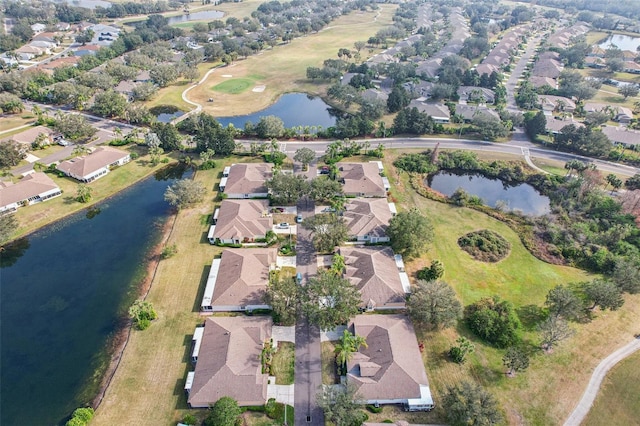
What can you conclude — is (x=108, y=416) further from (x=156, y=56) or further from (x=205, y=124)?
(x=156, y=56)

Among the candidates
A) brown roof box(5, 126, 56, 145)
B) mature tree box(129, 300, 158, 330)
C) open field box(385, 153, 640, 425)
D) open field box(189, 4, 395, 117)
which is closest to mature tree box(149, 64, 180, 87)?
open field box(189, 4, 395, 117)

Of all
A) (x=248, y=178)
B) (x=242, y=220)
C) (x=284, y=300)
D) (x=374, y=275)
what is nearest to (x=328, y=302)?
(x=284, y=300)

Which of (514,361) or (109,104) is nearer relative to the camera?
(514,361)

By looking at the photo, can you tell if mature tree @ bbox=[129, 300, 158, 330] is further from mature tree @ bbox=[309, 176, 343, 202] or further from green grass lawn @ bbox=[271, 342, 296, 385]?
mature tree @ bbox=[309, 176, 343, 202]

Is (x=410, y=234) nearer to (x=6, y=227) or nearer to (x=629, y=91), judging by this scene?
(x=6, y=227)

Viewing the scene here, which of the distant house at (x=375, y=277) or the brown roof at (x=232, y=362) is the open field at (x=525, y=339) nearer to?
the distant house at (x=375, y=277)
